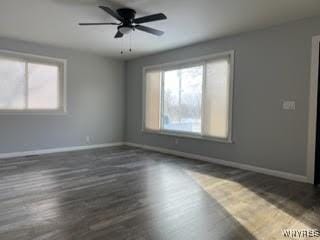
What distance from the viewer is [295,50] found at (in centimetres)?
389

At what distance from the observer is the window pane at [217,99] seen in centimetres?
482

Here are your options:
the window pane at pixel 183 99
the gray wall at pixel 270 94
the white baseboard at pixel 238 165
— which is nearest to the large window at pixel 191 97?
the window pane at pixel 183 99

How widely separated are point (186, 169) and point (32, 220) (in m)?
2.74

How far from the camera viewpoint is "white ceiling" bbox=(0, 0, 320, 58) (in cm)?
335

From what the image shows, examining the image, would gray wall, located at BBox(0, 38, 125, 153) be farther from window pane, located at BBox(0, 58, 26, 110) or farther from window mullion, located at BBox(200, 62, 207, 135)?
window mullion, located at BBox(200, 62, 207, 135)

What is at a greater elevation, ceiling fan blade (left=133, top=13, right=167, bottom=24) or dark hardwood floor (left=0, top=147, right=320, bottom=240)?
ceiling fan blade (left=133, top=13, right=167, bottom=24)

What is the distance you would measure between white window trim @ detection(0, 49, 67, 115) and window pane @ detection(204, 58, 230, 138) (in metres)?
3.54

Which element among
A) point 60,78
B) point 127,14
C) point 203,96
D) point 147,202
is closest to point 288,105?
point 203,96

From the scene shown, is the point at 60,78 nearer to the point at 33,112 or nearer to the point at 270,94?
the point at 33,112

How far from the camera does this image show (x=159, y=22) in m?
4.05

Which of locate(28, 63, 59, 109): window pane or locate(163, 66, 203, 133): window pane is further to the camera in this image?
locate(28, 63, 59, 109): window pane

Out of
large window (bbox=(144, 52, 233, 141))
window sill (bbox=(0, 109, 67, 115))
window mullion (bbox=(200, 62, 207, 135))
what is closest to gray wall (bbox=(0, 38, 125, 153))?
window sill (bbox=(0, 109, 67, 115))

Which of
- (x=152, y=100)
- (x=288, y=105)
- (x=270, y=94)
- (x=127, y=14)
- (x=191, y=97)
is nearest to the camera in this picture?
(x=127, y=14)

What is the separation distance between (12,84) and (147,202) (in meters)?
4.32
